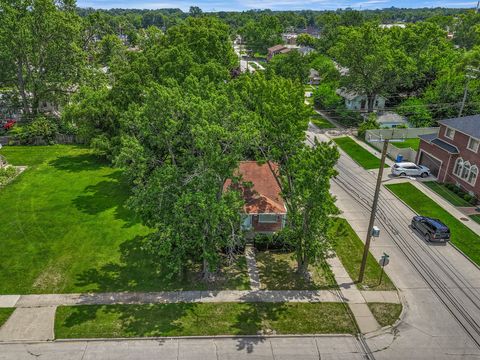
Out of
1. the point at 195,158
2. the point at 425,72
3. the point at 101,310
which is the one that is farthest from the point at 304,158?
the point at 425,72

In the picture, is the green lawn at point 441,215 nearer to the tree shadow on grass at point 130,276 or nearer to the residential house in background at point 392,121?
the residential house in background at point 392,121

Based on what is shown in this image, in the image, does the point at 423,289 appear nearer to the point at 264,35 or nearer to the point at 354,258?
the point at 354,258

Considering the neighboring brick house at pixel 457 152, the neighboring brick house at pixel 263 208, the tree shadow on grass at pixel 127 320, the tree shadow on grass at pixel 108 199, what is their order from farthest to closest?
the neighboring brick house at pixel 457 152, the tree shadow on grass at pixel 108 199, the neighboring brick house at pixel 263 208, the tree shadow on grass at pixel 127 320

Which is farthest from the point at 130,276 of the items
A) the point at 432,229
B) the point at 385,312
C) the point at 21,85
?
the point at 21,85

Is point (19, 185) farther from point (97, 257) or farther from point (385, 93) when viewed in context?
point (385, 93)

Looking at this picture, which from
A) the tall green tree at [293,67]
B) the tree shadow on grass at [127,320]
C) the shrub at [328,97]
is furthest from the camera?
the tall green tree at [293,67]

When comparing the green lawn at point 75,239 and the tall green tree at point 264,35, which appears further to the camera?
the tall green tree at point 264,35

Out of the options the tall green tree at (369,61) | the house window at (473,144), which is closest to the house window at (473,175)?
the house window at (473,144)
